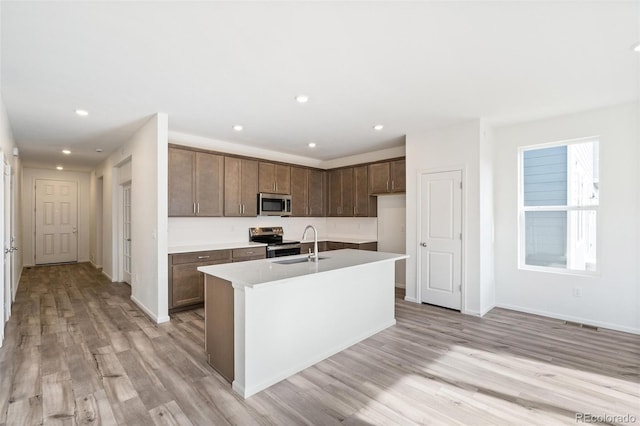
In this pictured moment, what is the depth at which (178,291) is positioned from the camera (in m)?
4.17

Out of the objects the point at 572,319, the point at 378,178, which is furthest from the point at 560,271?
the point at 378,178

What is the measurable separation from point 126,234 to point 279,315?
4.93 m

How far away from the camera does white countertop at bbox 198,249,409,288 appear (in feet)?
7.50

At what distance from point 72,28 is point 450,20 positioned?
7.94 ft

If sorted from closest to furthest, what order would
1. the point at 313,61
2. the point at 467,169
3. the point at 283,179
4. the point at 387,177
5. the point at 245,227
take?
the point at 313,61 < the point at 467,169 < the point at 387,177 < the point at 245,227 < the point at 283,179

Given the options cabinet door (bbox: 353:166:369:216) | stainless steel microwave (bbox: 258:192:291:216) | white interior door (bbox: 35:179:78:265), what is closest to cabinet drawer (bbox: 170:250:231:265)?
stainless steel microwave (bbox: 258:192:291:216)

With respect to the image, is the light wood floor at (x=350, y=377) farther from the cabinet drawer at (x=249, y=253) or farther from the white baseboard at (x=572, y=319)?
the cabinet drawer at (x=249, y=253)

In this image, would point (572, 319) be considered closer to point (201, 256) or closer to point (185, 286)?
point (201, 256)

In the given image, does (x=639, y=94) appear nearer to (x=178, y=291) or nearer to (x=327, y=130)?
(x=327, y=130)

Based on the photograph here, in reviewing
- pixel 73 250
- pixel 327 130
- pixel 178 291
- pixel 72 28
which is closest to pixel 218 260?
pixel 178 291

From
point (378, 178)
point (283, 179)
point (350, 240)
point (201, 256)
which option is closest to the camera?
point (201, 256)

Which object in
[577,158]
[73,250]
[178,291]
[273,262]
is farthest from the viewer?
[73,250]

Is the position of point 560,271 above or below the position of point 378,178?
below

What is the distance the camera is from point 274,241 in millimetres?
5555
